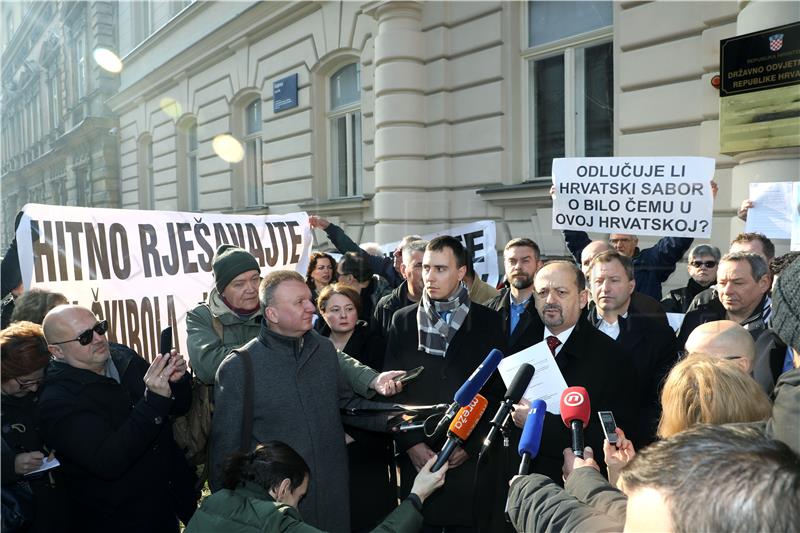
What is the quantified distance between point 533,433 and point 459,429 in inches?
11.9

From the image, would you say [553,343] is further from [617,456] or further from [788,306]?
[788,306]

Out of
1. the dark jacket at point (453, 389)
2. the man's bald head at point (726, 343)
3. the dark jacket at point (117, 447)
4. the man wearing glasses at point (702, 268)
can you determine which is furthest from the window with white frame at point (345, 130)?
the man's bald head at point (726, 343)

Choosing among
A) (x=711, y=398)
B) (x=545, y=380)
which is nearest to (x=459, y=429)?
(x=545, y=380)

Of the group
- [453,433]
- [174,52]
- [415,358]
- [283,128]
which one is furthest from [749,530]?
[174,52]

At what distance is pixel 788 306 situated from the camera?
5.13ft

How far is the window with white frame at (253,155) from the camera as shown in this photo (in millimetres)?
12602

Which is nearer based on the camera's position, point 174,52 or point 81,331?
point 81,331

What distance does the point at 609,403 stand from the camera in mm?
2586

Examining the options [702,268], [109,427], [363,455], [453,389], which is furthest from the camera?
[702,268]

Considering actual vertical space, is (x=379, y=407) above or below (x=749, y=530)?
below

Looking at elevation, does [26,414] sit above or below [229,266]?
below

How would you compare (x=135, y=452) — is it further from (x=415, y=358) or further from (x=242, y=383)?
(x=415, y=358)

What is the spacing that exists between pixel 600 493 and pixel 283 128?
10.6 metres

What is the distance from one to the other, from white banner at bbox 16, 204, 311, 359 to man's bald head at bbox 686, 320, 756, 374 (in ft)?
9.64
